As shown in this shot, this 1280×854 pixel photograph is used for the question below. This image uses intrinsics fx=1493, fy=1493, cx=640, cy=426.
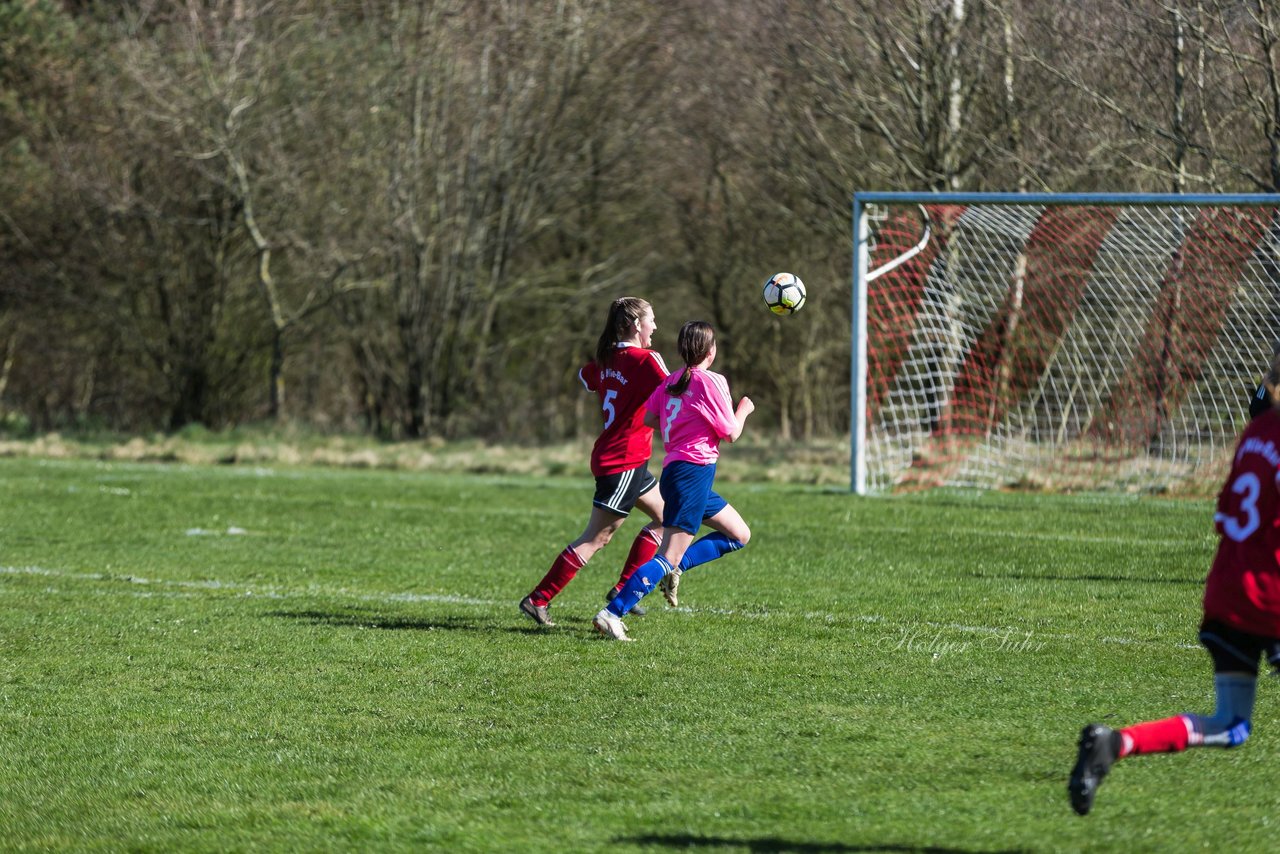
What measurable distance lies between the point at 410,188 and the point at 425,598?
16384mm

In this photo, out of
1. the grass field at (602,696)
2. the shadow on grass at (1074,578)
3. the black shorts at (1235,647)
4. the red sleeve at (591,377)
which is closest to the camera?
the black shorts at (1235,647)

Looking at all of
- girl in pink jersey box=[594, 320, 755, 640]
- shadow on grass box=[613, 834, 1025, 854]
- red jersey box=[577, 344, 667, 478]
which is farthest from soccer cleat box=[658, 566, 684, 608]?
shadow on grass box=[613, 834, 1025, 854]

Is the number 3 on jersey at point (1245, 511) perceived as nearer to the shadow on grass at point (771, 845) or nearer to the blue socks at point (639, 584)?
the shadow on grass at point (771, 845)

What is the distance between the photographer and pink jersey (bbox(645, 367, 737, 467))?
297 inches

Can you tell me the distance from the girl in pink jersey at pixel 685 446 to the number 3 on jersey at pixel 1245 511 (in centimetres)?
331

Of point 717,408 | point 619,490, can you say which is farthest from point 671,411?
point 619,490

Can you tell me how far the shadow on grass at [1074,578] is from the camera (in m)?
9.64

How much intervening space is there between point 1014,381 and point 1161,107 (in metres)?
3.81

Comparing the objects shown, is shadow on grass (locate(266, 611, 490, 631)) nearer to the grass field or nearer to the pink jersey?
the grass field

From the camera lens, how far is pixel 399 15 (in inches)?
979

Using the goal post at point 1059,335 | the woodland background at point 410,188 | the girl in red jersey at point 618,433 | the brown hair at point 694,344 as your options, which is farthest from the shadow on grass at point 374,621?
the woodland background at point 410,188

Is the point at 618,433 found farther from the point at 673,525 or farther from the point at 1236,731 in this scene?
the point at 1236,731

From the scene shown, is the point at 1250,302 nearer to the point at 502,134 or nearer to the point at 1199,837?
the point at 1199,837

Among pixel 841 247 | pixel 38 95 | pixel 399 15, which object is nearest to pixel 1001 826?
pixel 841 247
